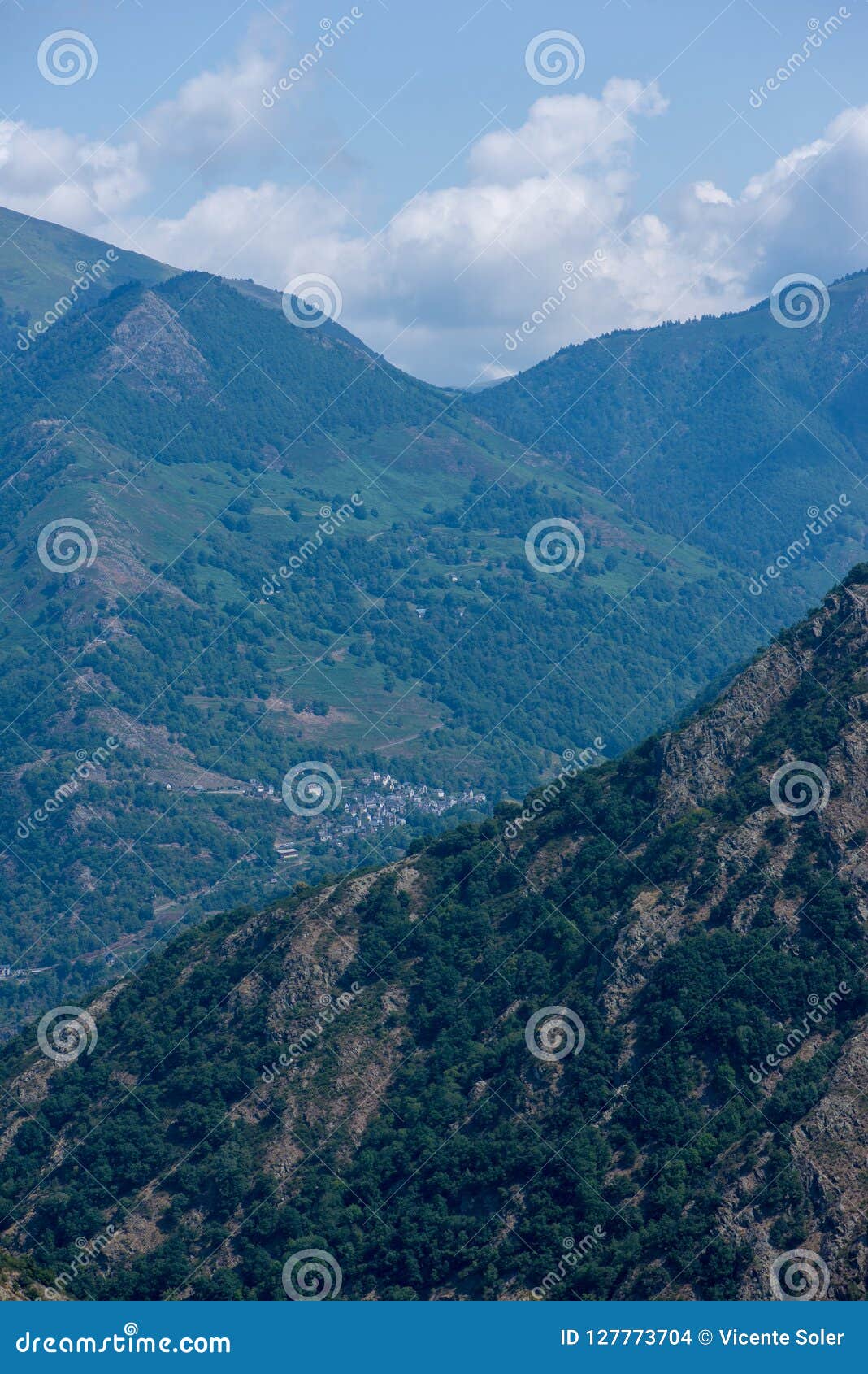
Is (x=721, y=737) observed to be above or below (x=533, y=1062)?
above

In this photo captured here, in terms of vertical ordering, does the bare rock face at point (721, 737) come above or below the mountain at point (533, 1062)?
above

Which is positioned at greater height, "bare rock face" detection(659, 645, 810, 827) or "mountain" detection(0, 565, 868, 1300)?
"bare rock face" detection(659, 645, 810, 827)

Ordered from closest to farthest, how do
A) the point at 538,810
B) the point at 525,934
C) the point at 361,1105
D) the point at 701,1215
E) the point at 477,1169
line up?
the point at 701,1215 → the point at 477,1169 → the point at 361,1105 → the point at 525,934 → the point at 538,810

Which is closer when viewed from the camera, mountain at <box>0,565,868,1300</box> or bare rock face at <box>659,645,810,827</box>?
mountain at <box>0,565,868,1300</box>

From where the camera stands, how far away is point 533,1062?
302ft

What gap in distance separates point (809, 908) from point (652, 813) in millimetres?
15106

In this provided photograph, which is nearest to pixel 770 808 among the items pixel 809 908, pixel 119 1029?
pixel 809 908

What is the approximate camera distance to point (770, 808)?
320ft

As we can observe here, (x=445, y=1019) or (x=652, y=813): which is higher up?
(x=652, y=813)

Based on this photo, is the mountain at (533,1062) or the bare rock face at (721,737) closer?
the mountain at (533,1062)

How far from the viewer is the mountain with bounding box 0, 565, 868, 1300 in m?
81.1

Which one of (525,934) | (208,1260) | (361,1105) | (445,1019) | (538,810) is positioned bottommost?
(208,1260)

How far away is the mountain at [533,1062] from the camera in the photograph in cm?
8106

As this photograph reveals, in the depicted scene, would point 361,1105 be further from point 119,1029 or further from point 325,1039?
point 119,1029
